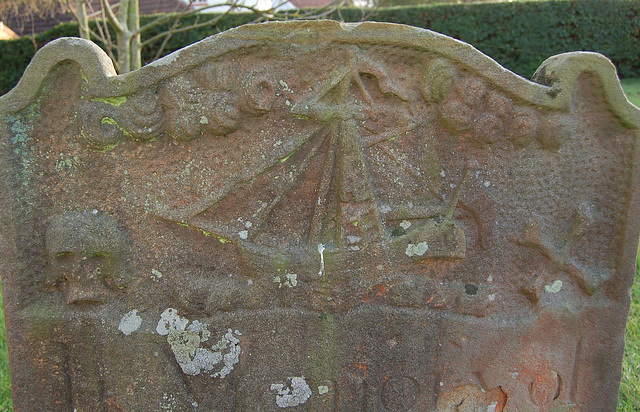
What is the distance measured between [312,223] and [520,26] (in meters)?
7.91

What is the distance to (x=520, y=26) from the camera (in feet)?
26.7

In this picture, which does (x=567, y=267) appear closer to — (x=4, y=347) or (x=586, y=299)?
(x=586, y=299)

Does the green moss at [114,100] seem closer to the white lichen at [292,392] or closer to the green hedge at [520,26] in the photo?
the white lichen at [292,392]

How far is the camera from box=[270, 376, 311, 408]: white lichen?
5.78 feet

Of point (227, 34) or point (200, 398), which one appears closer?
point (227, 34)

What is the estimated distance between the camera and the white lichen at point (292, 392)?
1.76 metres

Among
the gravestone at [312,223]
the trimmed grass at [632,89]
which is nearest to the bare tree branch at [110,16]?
the gravestone at [312,223]

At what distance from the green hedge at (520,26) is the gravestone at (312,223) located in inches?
271

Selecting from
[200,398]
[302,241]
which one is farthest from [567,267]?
[200,398]

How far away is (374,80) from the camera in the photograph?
1622 millimetres

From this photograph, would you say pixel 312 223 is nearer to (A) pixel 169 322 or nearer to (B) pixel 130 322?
(A) pixel 169 322

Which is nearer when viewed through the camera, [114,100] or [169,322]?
[114,100]

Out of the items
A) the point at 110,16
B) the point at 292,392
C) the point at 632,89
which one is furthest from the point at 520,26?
the point at 292,392

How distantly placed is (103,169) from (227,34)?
0.59m
